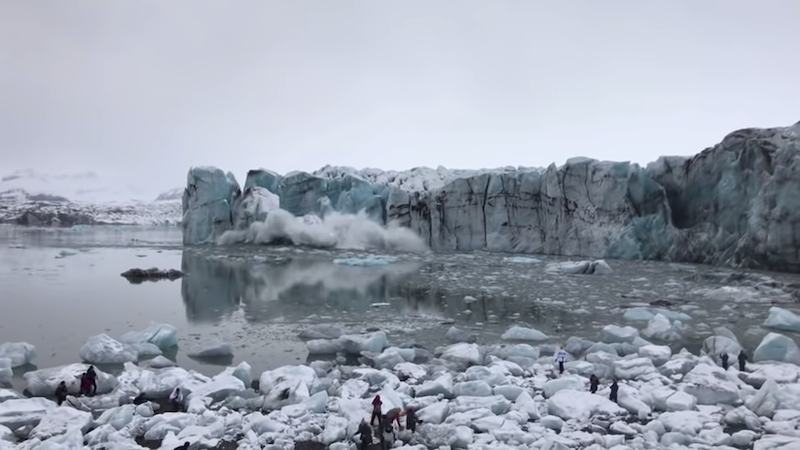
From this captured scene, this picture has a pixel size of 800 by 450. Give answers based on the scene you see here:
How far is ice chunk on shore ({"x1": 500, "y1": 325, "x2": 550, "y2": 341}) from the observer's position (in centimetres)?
847

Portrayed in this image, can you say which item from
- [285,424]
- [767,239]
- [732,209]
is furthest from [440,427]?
[732,209]

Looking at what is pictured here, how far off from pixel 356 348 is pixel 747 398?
502cm

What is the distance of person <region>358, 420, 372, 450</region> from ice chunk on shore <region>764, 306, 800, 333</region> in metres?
8.25

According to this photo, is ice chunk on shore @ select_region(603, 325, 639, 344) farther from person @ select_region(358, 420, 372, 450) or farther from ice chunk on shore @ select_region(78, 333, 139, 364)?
ice chunk on shore @ select_region(78, 333, 139, 364)

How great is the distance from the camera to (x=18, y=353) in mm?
6922

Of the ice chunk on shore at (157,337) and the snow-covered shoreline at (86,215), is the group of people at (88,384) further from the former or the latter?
the snow-covered shoreline at (86,215)

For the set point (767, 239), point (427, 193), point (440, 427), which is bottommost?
point (440, 427)

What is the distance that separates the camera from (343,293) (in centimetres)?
1376

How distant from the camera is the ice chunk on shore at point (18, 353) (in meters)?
6.82

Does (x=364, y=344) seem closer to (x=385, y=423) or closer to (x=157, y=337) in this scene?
(x=385, y=423)

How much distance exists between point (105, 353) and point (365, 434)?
15.0 feet

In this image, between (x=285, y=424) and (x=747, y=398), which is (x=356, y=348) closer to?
(x=285, y=424)

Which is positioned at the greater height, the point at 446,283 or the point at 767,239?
the point at 767,239

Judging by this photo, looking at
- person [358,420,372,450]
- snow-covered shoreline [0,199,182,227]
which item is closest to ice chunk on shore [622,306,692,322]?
person [358,420,372,450]
